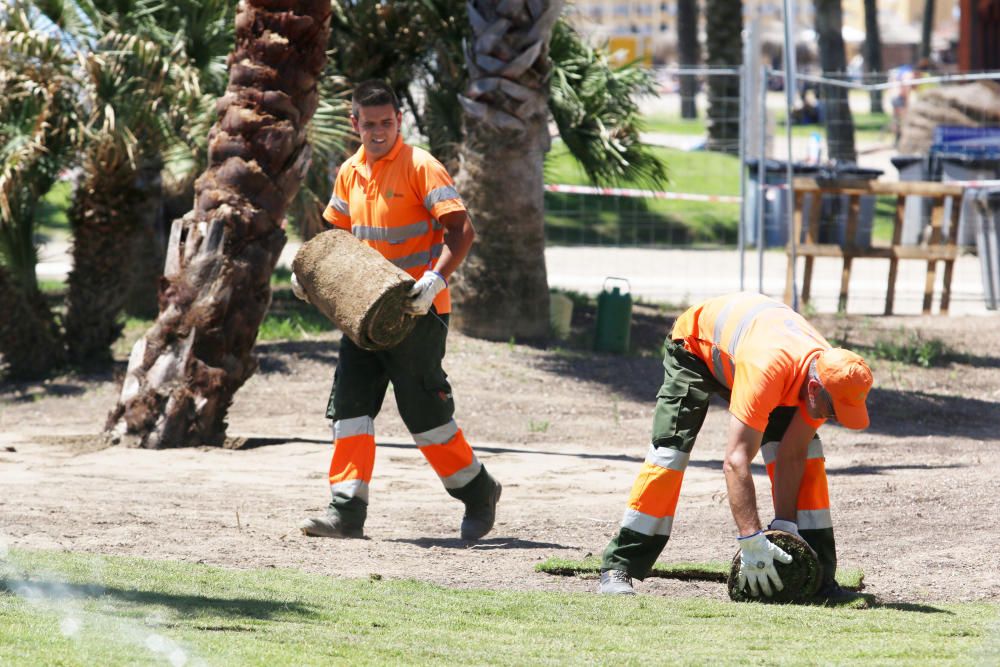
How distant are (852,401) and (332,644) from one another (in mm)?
1857

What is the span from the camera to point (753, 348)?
502 centimetres

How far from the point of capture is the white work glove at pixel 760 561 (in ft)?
16.7

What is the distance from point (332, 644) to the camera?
4.20 meters

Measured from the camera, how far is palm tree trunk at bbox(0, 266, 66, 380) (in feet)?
36.3

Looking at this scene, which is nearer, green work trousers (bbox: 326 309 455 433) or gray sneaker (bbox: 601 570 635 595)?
gray sneaker (bbox: 601 570 635 595)

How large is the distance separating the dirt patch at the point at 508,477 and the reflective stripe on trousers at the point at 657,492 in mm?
330

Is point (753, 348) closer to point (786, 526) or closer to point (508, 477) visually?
point (786, 526)

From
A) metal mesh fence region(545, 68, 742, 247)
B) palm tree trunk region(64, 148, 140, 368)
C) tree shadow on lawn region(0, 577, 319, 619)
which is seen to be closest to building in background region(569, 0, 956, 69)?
metal mesh fence region(545, 68, 742, 247)

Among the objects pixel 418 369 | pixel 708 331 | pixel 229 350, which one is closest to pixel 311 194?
pixel 229 350

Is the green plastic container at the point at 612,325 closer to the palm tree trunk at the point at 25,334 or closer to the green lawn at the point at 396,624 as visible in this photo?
the palm tree trunk at the point at 25,334

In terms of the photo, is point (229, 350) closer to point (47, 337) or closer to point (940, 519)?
point (47, 337)

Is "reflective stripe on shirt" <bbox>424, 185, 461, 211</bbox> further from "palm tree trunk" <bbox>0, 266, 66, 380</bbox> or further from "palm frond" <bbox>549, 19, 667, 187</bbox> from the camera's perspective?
"palm frond" <bbox>549, 19, 667, 187</bbox>

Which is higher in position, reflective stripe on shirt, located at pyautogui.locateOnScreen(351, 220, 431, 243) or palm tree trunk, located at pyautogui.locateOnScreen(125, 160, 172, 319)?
reflective stripe on shirt, located at pyautogui.locateOnScreen(351, 220, 431, 243)

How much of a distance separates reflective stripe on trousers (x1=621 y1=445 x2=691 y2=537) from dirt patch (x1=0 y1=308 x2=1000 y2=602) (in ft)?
1.08
